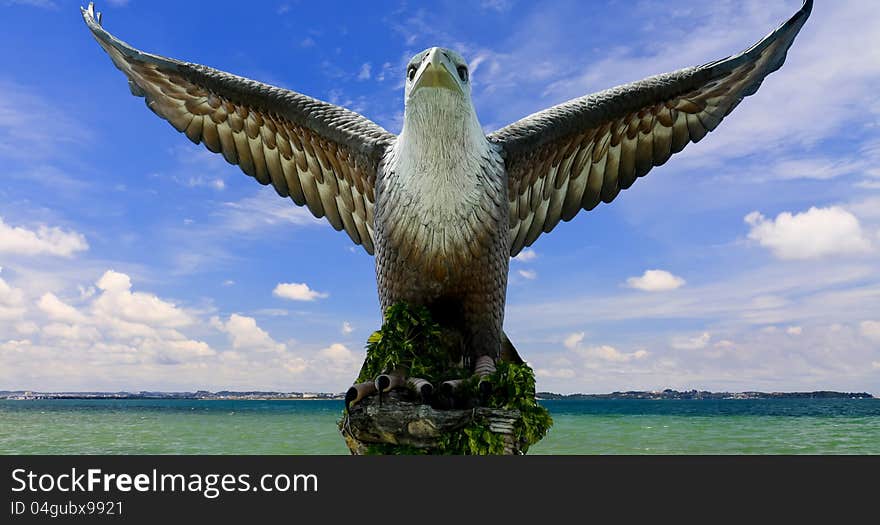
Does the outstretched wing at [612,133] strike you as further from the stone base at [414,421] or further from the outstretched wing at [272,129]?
the stone base at [414,421]

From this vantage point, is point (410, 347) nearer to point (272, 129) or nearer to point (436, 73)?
point (436, 73)

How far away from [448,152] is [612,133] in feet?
7.86

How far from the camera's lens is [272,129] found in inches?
271

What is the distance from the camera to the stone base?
4.72 metres

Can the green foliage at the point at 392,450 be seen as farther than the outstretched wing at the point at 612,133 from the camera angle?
No

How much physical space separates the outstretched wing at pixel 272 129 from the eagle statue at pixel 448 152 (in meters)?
0.01

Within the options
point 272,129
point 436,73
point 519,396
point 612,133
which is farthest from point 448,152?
point 272,129

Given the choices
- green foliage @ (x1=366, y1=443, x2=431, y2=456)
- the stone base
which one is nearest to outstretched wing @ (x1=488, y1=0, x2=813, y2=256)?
the stone base

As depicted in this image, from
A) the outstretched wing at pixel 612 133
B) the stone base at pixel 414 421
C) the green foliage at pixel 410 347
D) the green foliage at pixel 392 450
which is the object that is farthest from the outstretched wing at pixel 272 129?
the green foliage at pixel 392 450

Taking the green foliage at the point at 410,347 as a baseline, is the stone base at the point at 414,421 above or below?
below

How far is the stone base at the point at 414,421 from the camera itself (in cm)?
472

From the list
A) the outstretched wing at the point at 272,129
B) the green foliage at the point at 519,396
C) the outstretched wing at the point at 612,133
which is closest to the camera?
the green foliage at the point at 519,396

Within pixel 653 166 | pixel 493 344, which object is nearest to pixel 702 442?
pixel 653 166
